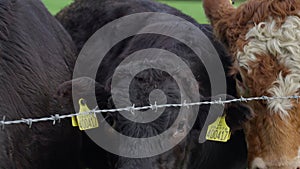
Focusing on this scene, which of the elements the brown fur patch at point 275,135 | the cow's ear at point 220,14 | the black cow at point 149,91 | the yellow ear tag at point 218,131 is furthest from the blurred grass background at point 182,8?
the brown fur patch at point 275,135

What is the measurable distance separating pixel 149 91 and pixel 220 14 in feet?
3.52

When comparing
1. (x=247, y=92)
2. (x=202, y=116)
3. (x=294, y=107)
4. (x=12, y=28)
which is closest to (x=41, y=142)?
(x=12, y=28)

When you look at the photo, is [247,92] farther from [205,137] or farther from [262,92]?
[205,137]

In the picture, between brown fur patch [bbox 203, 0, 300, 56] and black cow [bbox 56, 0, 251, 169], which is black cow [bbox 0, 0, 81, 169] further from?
brown fur patch [bbox 203, 0, 300, 56]

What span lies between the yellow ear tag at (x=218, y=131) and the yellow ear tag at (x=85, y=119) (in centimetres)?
79

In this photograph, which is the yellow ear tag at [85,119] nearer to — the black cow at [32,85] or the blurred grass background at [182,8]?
the black cow at [32,85]

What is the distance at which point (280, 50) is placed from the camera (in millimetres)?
4227

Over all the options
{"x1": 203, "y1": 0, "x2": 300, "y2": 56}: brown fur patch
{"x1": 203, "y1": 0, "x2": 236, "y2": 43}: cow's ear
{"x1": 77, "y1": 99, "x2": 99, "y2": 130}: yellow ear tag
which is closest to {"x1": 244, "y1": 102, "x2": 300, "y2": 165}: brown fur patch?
{"x1": 203, "y1": 0, "x2": 300, "y2": 56}: brown fur patch

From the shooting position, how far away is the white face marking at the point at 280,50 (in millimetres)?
4164

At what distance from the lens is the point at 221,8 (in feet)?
15.9

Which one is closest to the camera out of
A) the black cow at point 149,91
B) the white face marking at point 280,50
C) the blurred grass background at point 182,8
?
the black cow at point 149,91

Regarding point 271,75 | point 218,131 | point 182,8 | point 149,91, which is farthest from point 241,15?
point 182,8

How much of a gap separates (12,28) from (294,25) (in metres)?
2.06

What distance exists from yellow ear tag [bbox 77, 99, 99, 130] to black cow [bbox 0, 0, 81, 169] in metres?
0.45
